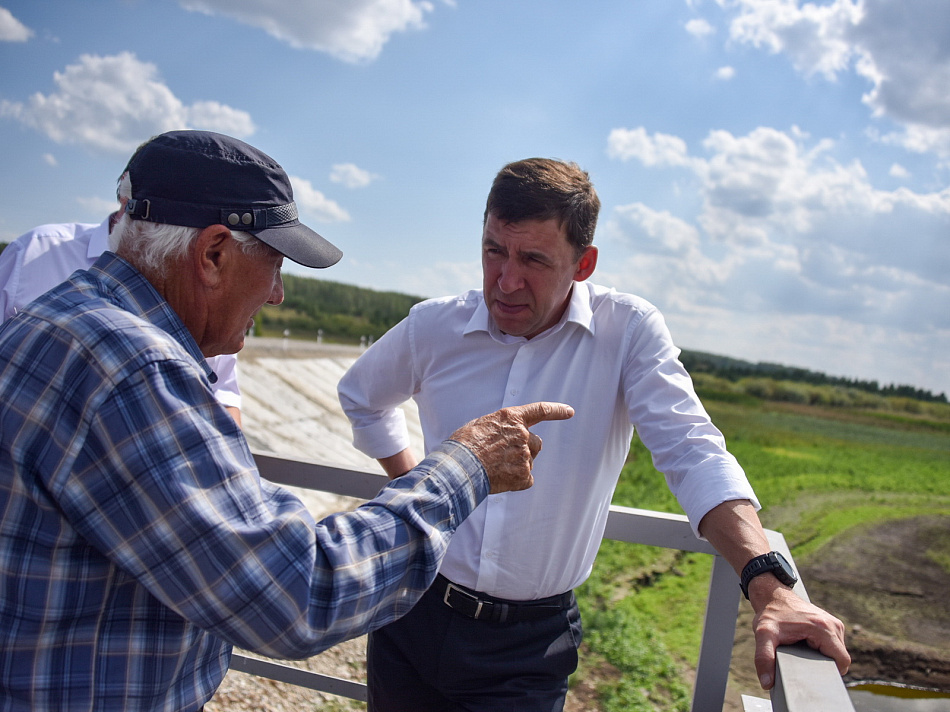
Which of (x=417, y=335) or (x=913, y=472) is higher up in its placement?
(x=417, y=335)

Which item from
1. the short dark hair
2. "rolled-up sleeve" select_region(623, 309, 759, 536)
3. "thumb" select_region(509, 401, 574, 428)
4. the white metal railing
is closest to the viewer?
the white metal railing

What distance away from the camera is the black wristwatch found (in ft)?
4.85

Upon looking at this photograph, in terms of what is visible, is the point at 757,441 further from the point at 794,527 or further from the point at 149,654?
the point at 149,654

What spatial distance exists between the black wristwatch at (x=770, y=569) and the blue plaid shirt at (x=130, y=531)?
0.83 m

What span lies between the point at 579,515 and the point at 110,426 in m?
1.38

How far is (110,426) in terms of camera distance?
979 millimetres

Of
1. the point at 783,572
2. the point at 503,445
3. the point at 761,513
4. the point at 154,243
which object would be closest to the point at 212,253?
the point at 154,243

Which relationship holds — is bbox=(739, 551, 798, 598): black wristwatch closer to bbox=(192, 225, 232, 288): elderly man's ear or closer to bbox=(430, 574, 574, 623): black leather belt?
bbox=(430, 574, 574, 623): black leather belt

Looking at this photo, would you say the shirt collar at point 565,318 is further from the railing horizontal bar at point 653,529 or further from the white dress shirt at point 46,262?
the white dress shirt at point 46,262

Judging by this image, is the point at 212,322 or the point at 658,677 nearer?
the point at 212,322

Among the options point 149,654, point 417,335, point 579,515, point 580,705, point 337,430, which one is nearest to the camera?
point 149,654

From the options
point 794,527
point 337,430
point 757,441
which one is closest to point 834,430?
point 757,441

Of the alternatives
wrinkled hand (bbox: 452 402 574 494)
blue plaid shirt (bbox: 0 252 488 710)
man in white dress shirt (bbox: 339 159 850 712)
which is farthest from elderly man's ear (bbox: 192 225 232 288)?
man in white dress shirt (bbox: 339 159 850 712)

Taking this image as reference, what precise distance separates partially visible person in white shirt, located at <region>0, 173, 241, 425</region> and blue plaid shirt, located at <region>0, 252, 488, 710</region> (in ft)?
5.37
